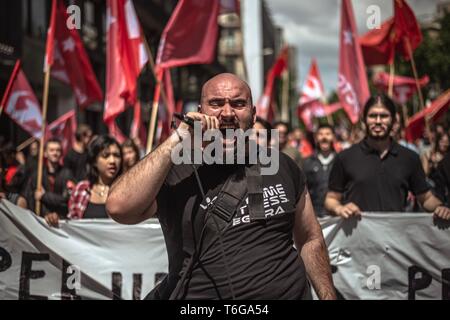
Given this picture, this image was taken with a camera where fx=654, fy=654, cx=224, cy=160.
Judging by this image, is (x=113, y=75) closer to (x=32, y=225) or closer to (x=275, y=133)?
(x=275, y=133)

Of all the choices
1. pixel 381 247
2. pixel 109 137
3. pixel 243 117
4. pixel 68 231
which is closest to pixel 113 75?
pixel 109 137

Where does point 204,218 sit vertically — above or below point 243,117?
below

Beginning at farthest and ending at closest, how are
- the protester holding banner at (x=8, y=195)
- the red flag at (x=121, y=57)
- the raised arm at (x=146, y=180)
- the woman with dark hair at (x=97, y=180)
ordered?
the red flag at (x=121, y=57) → the protester holding banner at (x=8, y=195) → the woman with dark hair at (x=97, y=180) → the raised arm at (x=146, y=180)

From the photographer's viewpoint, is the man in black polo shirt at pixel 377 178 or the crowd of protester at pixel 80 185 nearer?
the man in black polo shirt at pixel 377 178

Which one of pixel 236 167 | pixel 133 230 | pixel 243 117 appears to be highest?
pixel 243 117

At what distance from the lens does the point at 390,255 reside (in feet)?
16.2

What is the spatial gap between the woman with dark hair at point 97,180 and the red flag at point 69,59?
8.52 feet

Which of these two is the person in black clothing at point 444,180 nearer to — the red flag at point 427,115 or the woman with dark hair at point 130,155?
the woman with dark hair at point 130,155

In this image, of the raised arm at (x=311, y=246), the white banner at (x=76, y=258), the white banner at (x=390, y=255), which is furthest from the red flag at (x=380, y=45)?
the raised arm at (x=311, y=246)

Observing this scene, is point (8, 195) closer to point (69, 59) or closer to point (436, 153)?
point (69, 59)

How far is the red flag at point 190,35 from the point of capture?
7.98 m

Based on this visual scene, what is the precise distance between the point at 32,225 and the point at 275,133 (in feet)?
8.43

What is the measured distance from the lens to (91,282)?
4.89 metres

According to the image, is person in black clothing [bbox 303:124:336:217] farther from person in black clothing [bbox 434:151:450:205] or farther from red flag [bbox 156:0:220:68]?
red flag [bbox 156:0:220:68]
